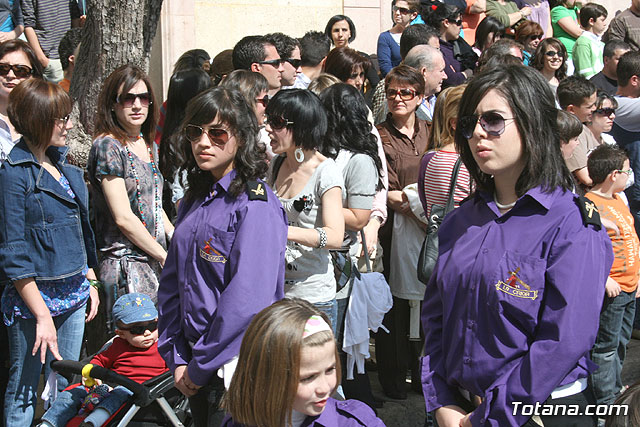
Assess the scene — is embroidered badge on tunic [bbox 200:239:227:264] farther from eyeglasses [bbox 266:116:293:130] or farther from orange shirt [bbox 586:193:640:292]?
orange shirt [bbox 586:193:640:292]

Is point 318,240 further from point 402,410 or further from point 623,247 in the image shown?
point 623,247

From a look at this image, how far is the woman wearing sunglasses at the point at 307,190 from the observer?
13.8 feet

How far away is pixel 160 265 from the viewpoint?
457cm

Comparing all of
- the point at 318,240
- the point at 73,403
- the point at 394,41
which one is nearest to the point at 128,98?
the point at 318,240

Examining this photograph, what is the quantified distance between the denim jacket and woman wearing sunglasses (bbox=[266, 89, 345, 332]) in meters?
1.12

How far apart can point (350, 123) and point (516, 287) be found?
266 cm

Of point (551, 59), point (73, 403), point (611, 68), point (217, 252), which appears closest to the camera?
point (217, 252)

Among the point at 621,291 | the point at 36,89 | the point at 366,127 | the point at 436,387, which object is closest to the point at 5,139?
the point at 36,89

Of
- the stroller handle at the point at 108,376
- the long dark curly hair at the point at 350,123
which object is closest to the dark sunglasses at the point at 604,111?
the long dark curly hair at the point at 350,123

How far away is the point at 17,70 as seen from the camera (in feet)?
15.7

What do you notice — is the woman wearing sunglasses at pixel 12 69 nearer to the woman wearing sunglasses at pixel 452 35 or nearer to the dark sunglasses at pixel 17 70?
the dark sunglasses at pixel 17 70

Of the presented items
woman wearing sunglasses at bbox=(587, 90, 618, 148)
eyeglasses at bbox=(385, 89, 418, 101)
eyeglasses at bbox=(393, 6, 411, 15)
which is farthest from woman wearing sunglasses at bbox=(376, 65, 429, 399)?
eyeglasses at bbox=(393, 6, 411, 15)

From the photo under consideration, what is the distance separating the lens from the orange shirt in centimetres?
511

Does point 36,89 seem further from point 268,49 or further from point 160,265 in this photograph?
point 268,49
